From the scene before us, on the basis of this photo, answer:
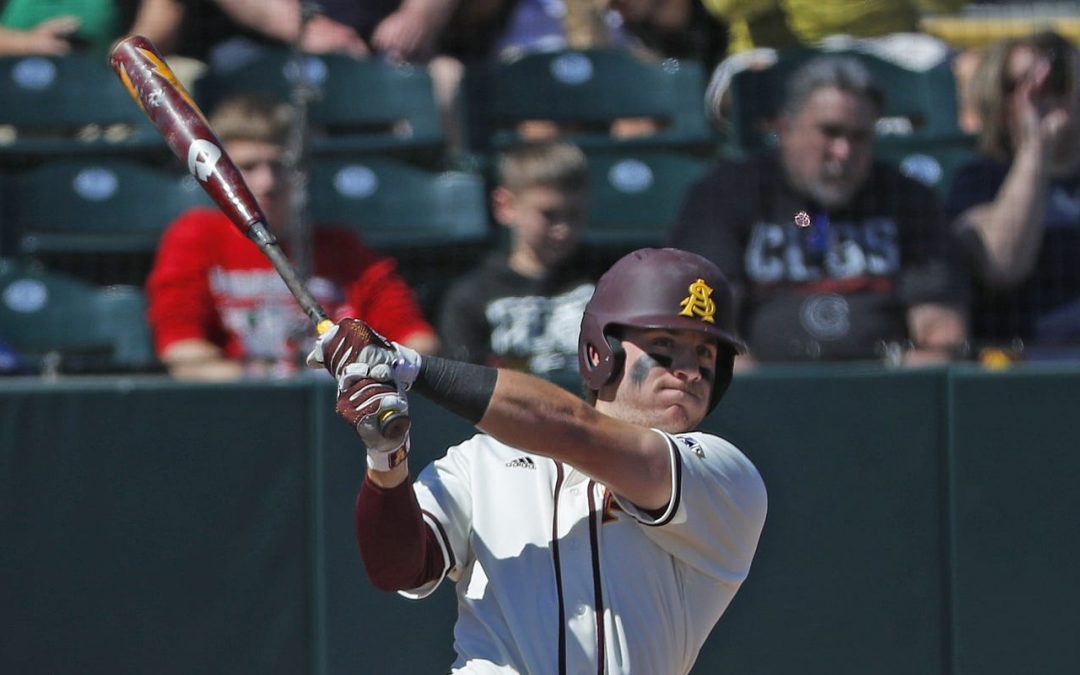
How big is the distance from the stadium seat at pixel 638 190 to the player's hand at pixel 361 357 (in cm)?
352

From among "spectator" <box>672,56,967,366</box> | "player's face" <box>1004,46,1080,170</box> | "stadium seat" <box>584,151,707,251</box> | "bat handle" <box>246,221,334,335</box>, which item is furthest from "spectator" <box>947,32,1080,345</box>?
"bat handle" <box>246,221,334,335</box>

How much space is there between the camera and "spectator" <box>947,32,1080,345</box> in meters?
5.43

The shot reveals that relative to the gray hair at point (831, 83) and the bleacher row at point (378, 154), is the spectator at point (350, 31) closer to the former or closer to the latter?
the bleacher row at point (378, 154)

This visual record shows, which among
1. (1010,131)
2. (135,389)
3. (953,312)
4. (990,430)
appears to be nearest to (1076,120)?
(1010,131)

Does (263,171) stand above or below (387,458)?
above

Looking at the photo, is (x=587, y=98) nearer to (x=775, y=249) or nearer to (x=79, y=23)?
(x=775, y=249)

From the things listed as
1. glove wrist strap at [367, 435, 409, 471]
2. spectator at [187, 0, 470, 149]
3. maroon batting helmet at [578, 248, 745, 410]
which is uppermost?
spectator at [187, 0, 470, 149]

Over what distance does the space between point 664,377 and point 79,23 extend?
4224 millimetres

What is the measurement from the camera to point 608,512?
2.93 metres

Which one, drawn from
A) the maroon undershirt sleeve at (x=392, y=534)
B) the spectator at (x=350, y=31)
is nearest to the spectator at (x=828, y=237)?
the spectator at (x=350, y=31)

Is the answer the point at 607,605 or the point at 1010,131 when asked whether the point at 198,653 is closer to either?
the point at 607,605

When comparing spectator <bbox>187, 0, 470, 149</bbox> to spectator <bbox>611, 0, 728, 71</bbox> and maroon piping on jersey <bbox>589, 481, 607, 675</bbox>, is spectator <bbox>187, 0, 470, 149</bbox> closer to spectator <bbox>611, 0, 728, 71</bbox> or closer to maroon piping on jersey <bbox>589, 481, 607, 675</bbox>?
spectator <bbox>611, 0, 728, 71</bbox>

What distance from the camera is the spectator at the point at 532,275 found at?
522 centimetres

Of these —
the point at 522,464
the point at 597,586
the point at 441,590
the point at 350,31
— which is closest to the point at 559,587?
the point at 597,586
